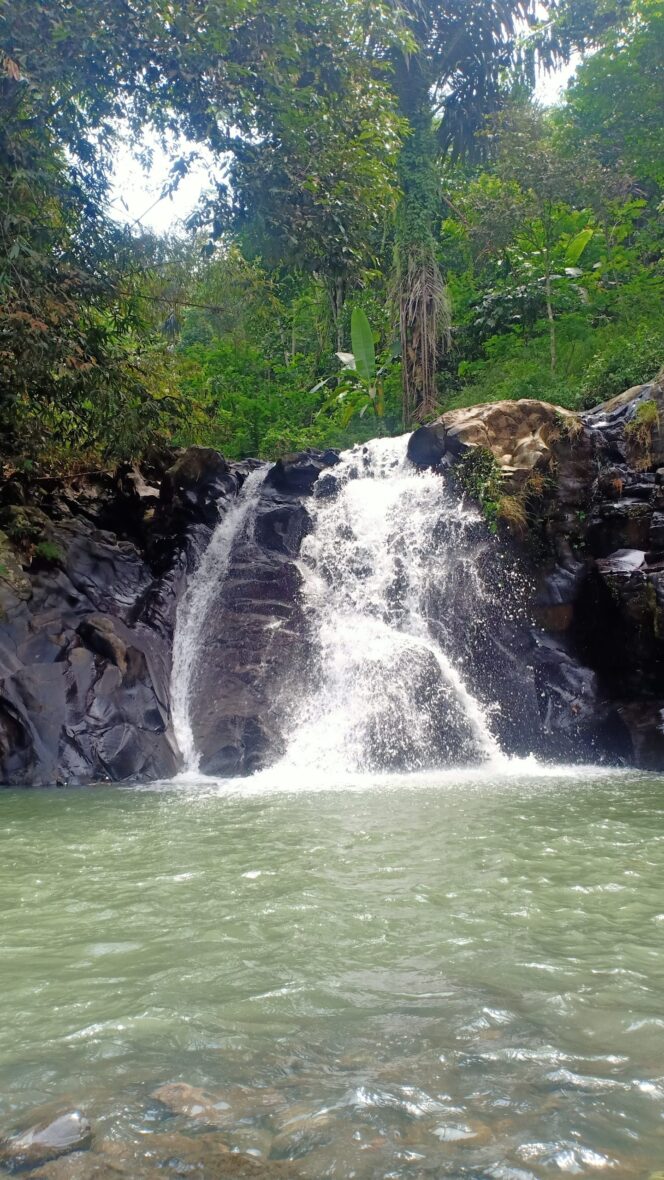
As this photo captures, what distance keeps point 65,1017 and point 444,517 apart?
9.66 m

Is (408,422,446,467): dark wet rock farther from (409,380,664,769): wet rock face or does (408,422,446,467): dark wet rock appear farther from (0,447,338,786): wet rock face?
(0,447,338,786): wet rock face

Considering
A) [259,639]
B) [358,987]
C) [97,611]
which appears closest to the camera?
[358,987]


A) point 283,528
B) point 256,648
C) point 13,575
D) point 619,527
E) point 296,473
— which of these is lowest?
point 256,648

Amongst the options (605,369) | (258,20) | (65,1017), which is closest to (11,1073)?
(65,1017)

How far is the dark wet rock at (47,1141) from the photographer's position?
211 cm

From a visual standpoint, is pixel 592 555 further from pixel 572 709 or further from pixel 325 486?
pixel 325 486

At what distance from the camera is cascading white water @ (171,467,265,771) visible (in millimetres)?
10977

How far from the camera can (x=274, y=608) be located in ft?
39.2

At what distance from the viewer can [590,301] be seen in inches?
714

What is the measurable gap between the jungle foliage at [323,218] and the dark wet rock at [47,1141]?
6.80 metres

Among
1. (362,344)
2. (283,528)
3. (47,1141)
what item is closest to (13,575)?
(283,528)

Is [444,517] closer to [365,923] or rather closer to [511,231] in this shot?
[365,923]

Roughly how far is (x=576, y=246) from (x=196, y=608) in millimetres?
12495

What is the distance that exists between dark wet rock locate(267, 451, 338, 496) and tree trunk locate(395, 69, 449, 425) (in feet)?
15.6
